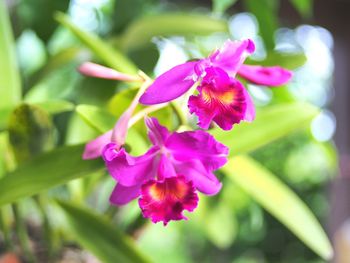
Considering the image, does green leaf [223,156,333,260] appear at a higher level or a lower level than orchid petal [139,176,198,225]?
lower

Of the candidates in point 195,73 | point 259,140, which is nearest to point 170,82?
point 195,73

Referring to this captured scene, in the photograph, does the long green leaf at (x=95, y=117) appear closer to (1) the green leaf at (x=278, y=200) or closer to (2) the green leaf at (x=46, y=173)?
(2) the green leaf at (x=46, y=173)

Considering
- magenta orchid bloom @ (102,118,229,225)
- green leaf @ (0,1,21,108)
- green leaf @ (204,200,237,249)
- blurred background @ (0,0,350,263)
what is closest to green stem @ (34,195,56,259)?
blurred background @ (0,0,350,263)

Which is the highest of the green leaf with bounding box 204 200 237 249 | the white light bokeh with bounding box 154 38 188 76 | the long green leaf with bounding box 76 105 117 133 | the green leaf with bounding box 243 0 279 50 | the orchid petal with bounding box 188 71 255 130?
the orchid petal with bounding box 188 71 255 130

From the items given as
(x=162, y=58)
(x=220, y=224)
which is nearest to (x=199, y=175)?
(x=162, y=58)

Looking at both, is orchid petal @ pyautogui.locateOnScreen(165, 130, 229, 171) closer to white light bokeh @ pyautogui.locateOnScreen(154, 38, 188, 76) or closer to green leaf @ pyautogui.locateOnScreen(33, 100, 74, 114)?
green leaf @ pyautogui.locateOnScreen(33, 100, 74, 114)

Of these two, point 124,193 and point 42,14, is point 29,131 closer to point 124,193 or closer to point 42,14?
point 124,193

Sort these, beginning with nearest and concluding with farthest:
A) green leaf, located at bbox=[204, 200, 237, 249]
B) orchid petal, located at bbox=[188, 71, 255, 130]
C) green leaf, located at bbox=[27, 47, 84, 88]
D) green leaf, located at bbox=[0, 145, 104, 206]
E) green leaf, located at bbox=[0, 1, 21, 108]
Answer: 1. orchid petal, located at bbox=[188, 71, 255, 130]
2. green leaf, located at bbox=[0, 145, 104, 206]
3. green leaf, located at bbox=[0, 1, 21, 108]
4. green leaf, located at bbox=[27, 47, 84, 88]
5. green leaf, located at bbox=[204, 200, 237, 249]
